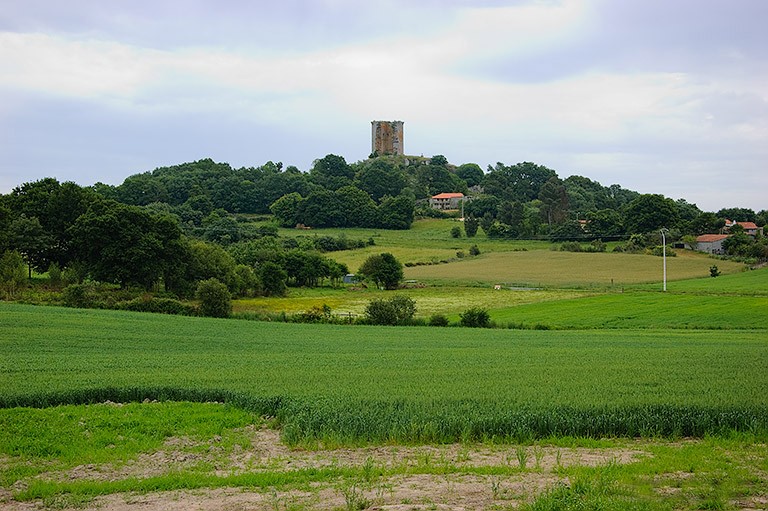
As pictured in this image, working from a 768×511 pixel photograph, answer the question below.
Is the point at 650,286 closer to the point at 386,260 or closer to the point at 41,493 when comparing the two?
the point at 386,260

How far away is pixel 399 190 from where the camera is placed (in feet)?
652

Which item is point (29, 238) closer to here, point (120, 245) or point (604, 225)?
point (120, 245)

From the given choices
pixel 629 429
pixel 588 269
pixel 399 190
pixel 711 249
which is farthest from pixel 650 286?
pixel 399 190

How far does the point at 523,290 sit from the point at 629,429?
66.5 m

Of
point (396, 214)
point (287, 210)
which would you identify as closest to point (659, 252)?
point (396, 214)

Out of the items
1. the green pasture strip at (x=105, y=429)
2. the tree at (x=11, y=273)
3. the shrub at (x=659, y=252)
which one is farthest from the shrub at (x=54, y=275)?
the shrub at (x=659, y=252)

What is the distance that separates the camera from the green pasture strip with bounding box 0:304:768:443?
707 inches

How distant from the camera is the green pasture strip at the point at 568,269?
8825cm

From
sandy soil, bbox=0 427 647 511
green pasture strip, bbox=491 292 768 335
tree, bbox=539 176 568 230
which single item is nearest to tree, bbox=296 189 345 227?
tree, bbox=539 176 568 230

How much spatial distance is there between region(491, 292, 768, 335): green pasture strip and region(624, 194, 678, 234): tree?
63.0 metres

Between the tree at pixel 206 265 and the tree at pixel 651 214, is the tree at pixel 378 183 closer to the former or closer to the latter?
the tree at pixel 651 214

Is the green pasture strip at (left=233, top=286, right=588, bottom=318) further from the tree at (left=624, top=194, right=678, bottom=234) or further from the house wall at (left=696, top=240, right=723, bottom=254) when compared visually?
the tree at (left=624, top=194, right=678, bottom=234)

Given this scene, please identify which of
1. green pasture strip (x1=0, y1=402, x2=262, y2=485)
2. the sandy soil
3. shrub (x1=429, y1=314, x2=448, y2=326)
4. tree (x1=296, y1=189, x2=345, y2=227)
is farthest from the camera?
tree (x1=296, y1=189, x2=345, y2=227)

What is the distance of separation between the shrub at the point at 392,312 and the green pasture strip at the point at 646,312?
746 centimetres
